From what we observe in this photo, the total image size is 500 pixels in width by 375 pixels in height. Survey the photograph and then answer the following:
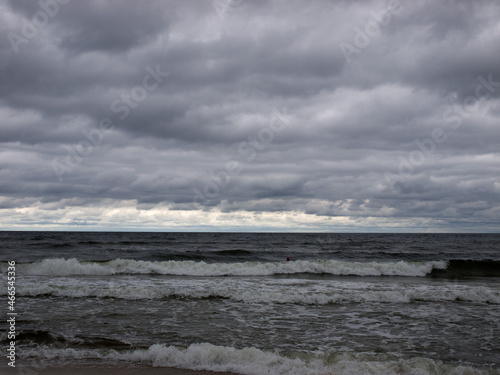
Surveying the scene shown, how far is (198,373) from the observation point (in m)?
7.37

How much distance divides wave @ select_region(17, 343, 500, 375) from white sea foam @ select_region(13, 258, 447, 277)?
1558 centimetres

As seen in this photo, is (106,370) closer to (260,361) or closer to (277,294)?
(260,361)

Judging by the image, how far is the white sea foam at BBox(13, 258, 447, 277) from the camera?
77.5ft

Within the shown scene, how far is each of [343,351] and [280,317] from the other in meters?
3.45

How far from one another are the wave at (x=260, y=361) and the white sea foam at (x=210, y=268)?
15.6 m

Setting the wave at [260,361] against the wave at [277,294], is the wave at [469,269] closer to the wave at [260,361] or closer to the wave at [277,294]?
the wave at [277,294]

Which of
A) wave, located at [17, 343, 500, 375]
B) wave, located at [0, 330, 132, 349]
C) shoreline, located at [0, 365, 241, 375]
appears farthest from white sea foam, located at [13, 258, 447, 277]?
shoreline, located at [0, 365, 241, 375]

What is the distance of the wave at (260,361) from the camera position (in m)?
7.33

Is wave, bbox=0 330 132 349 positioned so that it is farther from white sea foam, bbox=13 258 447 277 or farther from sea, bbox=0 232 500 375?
white sea foam, bbox=13 258 447 277

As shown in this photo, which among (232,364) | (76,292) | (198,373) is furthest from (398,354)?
(76,292)

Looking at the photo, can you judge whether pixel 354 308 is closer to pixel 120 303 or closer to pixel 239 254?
pixel 120 303

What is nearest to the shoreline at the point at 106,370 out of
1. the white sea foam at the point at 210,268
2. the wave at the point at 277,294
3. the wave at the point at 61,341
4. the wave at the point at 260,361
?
the wave at the point at 260,361

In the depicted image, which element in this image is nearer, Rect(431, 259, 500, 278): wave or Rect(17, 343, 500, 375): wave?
Rect(17, 343, 500, 375): wave

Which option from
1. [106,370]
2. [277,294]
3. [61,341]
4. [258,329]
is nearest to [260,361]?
[258,329]
